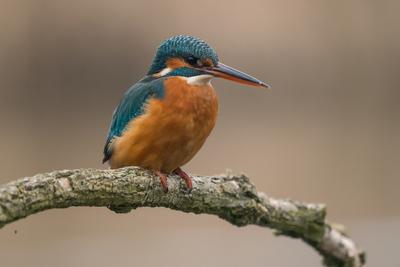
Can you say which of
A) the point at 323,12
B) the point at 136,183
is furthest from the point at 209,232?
the point at 136,183

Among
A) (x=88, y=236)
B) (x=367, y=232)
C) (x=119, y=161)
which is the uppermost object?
(x=119, y=161)

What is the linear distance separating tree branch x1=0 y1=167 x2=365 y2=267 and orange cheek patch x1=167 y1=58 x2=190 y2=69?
1.51 ft

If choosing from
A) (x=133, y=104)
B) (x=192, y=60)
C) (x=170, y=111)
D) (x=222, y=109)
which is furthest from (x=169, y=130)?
(x=222, y=109)

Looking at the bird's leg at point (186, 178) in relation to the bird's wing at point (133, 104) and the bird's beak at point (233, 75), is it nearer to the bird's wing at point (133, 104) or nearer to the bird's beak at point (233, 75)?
the bird's wing at point (133, 104)

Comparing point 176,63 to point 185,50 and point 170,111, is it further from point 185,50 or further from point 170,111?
point 170,111

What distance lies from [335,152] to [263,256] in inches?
114

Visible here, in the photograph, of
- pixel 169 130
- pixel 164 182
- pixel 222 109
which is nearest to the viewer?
pixel 164 182

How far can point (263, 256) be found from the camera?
6.28 meters

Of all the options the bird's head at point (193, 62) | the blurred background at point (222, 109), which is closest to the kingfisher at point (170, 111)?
the bird's head at point (193, 62)

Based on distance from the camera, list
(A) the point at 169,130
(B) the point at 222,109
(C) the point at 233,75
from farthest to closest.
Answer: (B) the point at 222,109 < (C) the point at 233,75 < (A) the point at 169,130

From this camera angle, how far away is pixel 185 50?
3162 mm

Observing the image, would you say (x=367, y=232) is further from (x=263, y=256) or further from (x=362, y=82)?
(x=362, y=82)

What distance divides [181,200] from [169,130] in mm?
319

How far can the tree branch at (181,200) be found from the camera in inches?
86.4
